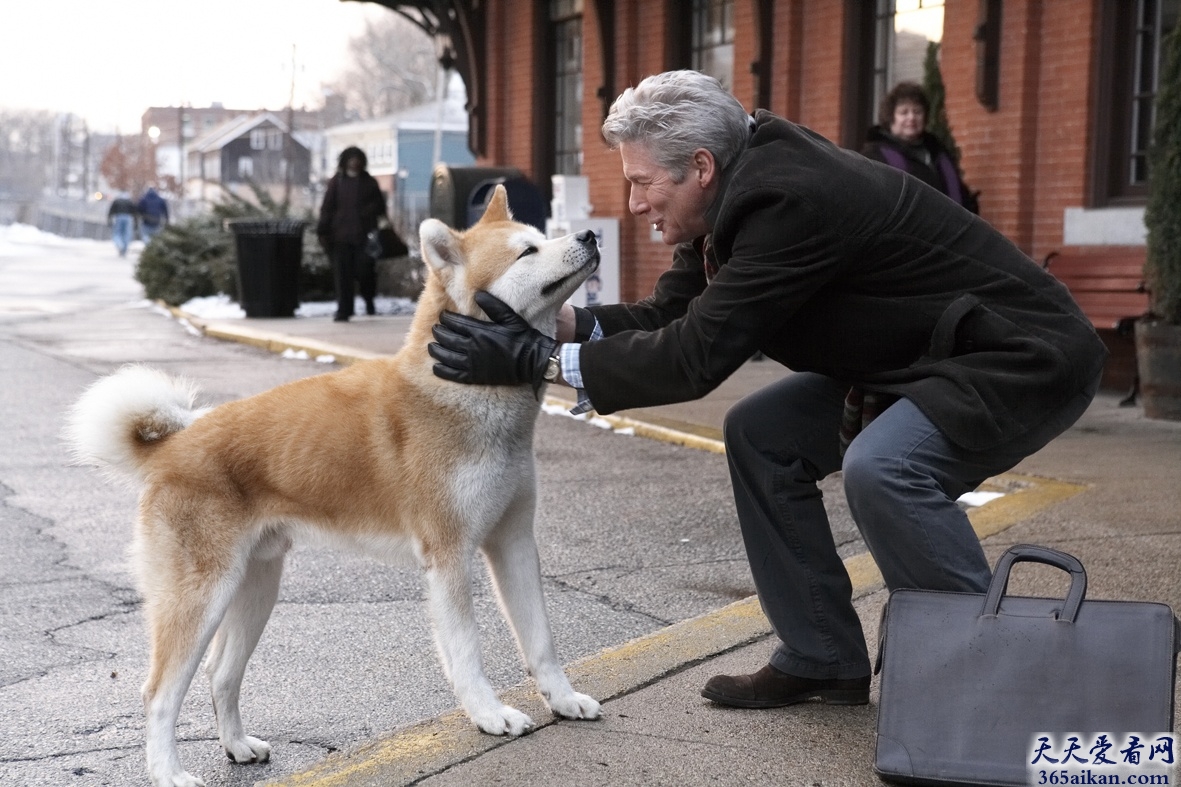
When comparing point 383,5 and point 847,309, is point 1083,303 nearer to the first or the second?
point 847,309

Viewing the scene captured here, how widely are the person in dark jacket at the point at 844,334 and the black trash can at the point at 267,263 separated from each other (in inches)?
528

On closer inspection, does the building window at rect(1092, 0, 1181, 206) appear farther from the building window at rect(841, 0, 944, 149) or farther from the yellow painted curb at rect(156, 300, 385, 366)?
the yellow painted curb at rect(156, 300, 385, 366)

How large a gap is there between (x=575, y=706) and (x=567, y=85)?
13.5m

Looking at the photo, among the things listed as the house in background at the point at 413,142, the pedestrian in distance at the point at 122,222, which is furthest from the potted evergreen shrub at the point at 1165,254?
the house in background at the point at 413,142

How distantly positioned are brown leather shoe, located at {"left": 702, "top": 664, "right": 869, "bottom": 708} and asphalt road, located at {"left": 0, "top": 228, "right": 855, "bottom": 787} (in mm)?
786

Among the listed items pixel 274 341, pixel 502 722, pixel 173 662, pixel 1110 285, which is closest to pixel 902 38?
pixel 1110 285

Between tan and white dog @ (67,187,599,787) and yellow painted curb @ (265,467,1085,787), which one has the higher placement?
tan and white dog @ (67,187,599,787)

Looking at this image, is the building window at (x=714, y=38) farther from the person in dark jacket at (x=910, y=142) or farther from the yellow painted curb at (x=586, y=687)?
the yellow painted curb at (x=586, y=687)

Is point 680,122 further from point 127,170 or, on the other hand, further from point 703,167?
point 127,170

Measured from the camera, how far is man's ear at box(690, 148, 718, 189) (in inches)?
131

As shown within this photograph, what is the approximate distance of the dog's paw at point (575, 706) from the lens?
138 inches

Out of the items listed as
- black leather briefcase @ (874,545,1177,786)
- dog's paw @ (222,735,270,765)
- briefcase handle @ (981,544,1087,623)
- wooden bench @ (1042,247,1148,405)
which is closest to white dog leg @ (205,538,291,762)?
dog's paw @ (222,735,270,765)

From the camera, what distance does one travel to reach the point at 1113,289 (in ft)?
29.9

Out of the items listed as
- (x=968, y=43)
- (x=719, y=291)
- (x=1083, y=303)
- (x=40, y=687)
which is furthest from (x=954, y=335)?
(x=968, y=43)
